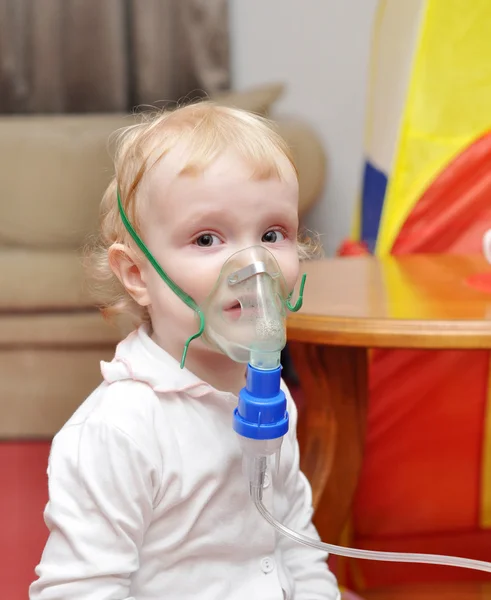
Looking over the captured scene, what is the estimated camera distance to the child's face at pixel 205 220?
2.14ft

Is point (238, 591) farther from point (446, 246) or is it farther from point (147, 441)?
point (446, 246)

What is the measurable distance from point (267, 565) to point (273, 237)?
0.33 m

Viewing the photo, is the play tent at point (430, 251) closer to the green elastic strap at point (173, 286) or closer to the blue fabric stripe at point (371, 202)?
the blue fabric stripe at point (371, 202)

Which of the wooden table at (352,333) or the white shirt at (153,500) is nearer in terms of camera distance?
the white shirt at (153,500)

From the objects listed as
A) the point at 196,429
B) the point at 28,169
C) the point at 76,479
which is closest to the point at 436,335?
the point at 196,429

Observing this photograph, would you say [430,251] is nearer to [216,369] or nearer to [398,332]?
[398,332]

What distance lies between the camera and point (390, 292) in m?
1.13

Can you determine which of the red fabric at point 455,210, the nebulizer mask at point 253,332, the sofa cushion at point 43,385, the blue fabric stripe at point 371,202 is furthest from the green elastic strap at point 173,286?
the sofa cushion at point 43,385

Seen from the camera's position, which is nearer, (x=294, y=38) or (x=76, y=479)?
(x=76, y=479)

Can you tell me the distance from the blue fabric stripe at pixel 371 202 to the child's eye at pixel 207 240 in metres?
1.10

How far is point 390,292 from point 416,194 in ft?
1.78

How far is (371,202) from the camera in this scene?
181 centimetres

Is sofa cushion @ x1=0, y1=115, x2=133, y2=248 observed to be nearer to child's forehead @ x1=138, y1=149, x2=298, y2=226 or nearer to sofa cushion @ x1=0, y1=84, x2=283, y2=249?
sofa cushion @ x1=0, y1=84, x2=283, y2=249

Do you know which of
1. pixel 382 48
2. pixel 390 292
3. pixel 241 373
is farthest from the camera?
pixel 382 48
